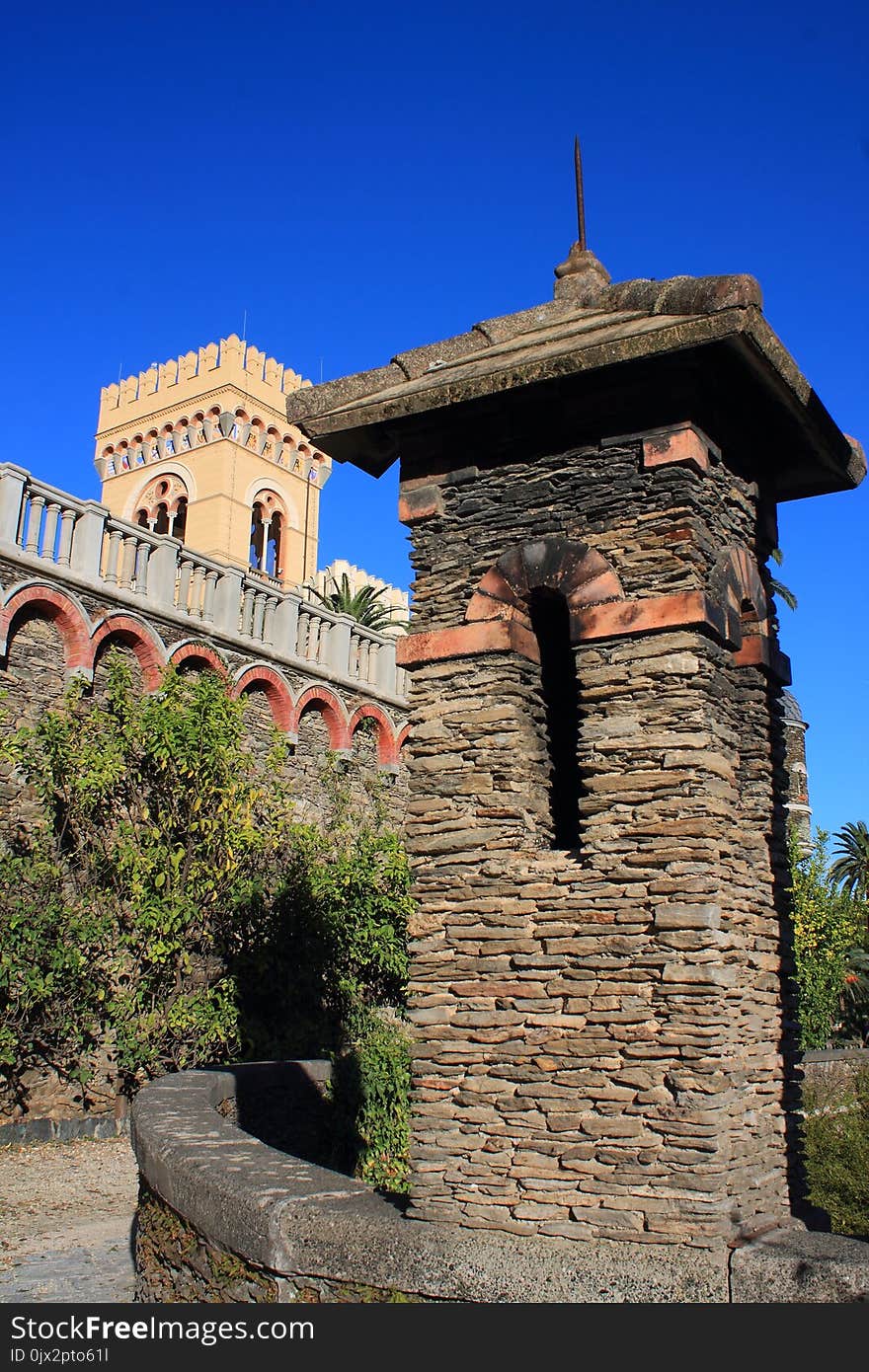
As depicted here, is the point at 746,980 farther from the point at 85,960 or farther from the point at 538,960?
the point at 85,960

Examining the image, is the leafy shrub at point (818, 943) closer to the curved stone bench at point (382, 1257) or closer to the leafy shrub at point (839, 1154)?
the leafy shrub at point (839, 1154)

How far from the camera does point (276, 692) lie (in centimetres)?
1506

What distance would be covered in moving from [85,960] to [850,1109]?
8166mm

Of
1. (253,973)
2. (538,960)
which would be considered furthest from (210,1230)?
(253,973)

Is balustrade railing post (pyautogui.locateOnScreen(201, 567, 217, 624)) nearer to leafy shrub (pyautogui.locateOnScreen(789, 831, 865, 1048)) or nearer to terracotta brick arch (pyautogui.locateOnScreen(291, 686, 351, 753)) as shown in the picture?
terracotta brick arch (pyautogui.locateOnScreen(291, 686, 351, 753))

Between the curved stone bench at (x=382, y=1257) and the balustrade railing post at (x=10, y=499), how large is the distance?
7.97 metres

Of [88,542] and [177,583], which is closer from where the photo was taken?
[88,542]

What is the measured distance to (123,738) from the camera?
1144cm

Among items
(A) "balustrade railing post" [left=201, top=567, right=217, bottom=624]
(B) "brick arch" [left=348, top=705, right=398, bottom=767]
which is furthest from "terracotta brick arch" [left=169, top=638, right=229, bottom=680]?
(B) "brick arch" [left=348, top=705, right=398, bottom=767]

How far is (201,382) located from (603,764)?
32.6 meters

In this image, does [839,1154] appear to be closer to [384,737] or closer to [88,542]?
[384,737]

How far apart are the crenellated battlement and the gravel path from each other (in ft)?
90.2

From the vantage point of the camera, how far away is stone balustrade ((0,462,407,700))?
1174cm

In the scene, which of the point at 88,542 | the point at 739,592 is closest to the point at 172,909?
the point at 88,542
